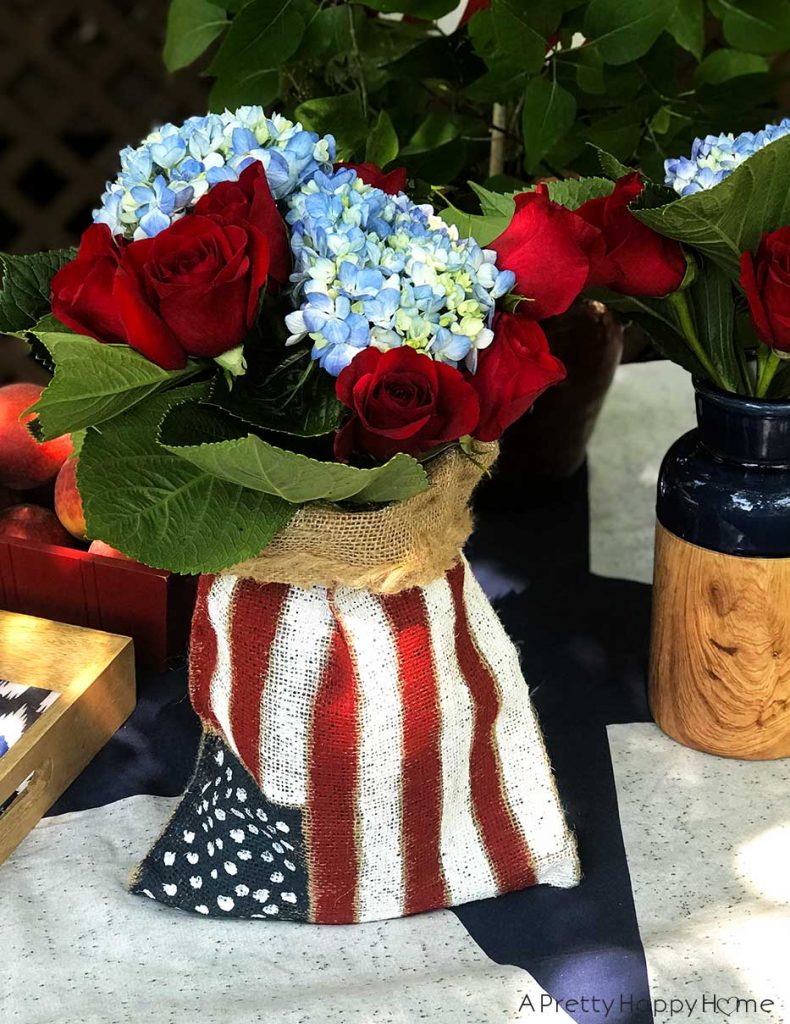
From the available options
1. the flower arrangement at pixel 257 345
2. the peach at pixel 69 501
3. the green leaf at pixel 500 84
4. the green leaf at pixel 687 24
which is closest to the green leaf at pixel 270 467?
the flower arrangement at pixel 257 345

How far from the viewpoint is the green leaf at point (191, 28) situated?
946 mm

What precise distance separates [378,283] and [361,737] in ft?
0.76

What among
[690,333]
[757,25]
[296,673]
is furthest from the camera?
[757,25]

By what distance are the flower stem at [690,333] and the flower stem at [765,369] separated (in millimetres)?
20

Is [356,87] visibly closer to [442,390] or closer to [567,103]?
[567,103]

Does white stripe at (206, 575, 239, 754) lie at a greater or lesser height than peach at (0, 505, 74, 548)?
greater

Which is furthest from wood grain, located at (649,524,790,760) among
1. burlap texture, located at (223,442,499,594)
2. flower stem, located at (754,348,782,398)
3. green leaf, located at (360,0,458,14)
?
green leaf, located at (360,0,458,14)

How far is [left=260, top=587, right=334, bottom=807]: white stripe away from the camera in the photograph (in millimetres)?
598

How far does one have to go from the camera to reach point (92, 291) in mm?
520

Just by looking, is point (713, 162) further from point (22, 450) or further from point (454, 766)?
point (22, 450)

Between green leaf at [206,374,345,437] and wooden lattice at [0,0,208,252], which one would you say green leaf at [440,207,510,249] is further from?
wooden lattice at [0,0,208,252]

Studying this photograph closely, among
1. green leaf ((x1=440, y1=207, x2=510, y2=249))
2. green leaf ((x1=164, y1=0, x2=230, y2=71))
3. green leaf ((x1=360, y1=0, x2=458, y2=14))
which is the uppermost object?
green leaf ((x1=360, y1=0, x2=458, y2=14))

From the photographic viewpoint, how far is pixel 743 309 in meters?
0.71

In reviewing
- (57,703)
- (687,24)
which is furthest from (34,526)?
(687,24)
